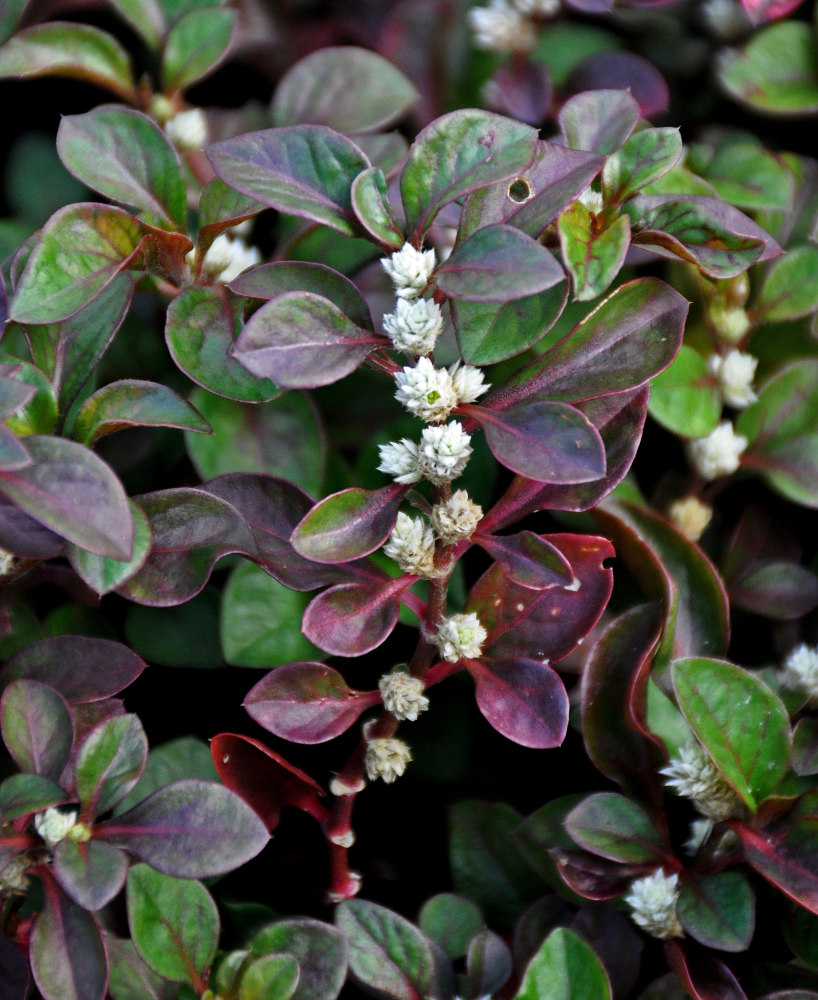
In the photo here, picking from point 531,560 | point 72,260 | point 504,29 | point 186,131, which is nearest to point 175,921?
point 531,560

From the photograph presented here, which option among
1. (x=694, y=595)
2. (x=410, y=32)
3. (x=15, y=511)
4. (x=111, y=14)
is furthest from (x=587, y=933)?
(x=111, y=14)

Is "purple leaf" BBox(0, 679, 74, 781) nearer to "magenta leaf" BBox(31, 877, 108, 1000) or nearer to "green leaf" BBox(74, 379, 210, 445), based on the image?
"magenta leaf" BBox(31, 877, 108, 1000)

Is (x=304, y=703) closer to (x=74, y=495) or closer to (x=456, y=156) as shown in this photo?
(x=74, y=495)

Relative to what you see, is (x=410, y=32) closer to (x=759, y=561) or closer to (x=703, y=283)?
(x=703, y=283)

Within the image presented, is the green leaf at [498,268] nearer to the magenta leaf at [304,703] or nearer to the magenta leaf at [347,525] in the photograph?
the magenta leaf at [347,525]

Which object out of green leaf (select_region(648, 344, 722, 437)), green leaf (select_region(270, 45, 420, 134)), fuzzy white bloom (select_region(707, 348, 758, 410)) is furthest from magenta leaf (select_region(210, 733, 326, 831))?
green leaf (select_region(270, 45, 420, 134))

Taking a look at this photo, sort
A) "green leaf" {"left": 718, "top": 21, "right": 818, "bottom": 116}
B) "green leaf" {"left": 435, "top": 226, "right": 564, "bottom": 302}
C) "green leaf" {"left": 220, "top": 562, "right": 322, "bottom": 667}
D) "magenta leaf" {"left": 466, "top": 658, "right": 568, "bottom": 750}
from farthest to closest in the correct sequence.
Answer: "green leaf" {"left": 718, "top": 21, "right": 818, "bottom": 116} < "green leaf" {"left": 220, "top": 562, "right": 322, "bottom": 667} < "magenta leaf" {"left": 466, "top": 658, "right": 568, "bottom": 750} < "green leaf" {"left": 435, "top": 226, "right": 564, "bottom": 302}
